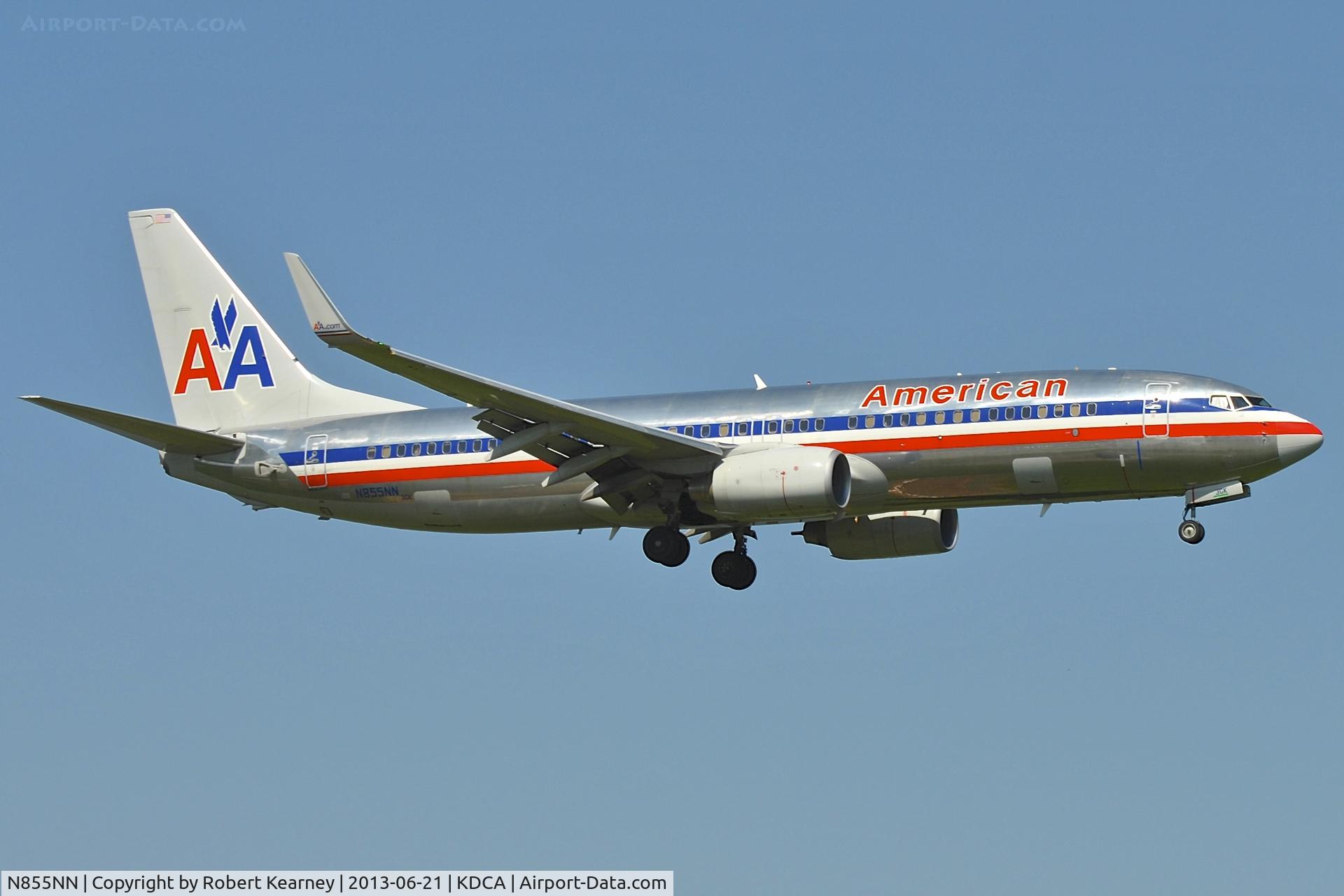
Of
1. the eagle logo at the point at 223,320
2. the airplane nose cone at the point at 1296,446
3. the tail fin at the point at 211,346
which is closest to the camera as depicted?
the airplane nose cone at the point at 1296,446

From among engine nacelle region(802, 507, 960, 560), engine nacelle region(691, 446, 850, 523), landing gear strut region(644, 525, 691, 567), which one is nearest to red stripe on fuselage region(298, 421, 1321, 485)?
engine nacelle region(691, 446, 850, 523)

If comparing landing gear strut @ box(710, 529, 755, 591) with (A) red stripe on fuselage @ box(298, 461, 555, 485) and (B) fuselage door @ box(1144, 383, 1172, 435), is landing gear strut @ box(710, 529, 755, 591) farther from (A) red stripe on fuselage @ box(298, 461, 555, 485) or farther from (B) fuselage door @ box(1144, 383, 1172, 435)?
(B) fuselage door @ box(1144, 383, 1172, 435)

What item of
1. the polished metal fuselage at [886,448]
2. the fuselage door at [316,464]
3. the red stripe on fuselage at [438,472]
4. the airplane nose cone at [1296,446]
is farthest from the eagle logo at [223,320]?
the airplane nose cone at [1296,446]

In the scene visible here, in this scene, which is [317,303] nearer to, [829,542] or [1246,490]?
[829,542]

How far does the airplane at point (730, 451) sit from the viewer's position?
4019 centimetres

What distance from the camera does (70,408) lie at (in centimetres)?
4147

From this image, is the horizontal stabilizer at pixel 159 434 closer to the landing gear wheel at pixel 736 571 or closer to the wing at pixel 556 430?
the wing at pixel 556 430

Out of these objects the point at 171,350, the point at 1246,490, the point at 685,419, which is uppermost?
the point at 171,350

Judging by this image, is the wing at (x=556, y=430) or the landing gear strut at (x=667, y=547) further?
the landing gear strut at (x=667, y=547)

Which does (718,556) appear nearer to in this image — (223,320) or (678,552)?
(678,552)

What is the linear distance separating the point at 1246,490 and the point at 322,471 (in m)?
20.6

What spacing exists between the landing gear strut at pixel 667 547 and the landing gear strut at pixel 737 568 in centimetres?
197

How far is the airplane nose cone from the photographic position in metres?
39.9

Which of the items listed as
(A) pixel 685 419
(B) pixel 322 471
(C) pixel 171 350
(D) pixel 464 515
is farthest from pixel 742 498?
(C) pixel 171 350
